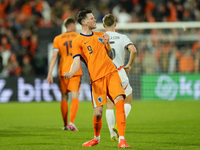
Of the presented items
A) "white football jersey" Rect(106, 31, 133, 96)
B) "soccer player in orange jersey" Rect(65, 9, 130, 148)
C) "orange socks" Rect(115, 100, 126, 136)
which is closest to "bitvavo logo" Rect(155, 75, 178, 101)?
"white football jersey" Rect(106, 31, 133, 96)

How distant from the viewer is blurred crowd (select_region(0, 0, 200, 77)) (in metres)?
16.6

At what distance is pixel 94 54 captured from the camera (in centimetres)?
599

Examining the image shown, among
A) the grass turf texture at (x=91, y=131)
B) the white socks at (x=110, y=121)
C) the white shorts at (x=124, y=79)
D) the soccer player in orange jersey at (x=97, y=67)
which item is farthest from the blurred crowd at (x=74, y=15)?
the soccer player in orange jersey at (x=97, y=67)

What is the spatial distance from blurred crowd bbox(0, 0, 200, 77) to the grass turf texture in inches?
164

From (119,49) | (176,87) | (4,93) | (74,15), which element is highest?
(74,15)

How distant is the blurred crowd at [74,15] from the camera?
54.4 ft

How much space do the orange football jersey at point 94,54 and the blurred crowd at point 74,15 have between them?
1060cm

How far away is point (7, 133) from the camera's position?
8062 mm

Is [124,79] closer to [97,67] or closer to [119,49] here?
[119,49]

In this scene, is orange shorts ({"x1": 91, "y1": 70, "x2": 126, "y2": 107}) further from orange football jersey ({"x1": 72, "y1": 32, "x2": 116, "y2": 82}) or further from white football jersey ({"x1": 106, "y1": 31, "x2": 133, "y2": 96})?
white football jersey ({"x1": 106, "y1": 31, "x2": 133, "y2": 96})

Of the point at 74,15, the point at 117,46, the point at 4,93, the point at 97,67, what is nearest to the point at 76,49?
the point at 97,67

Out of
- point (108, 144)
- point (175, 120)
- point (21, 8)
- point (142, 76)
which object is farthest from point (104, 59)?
point (21, 8)

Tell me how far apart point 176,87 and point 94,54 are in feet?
34.9

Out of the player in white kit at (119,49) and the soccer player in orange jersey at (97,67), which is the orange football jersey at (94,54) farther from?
the player in white kit at (119,49)
